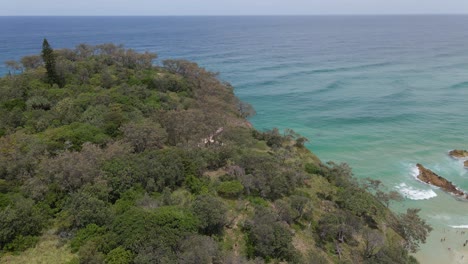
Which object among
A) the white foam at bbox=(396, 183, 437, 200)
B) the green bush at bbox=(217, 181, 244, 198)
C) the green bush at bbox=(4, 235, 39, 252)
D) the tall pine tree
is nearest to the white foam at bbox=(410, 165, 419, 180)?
the white foam at bbox=(396, 183, 437, 200)

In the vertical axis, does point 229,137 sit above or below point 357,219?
above

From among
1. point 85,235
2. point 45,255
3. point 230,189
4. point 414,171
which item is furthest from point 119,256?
point 414,171

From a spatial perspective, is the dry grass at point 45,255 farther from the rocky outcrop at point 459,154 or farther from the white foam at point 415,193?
the rocky outcrop at point 459,154

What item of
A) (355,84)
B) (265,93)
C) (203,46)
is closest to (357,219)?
(265,93)

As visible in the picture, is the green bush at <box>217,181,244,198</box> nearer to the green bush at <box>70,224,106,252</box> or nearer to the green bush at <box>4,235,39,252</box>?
the green bush at <box>70,224,106,252</box>

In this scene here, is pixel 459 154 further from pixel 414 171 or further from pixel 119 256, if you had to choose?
pixel 119 256

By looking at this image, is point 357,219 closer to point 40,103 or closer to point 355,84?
point 40,103

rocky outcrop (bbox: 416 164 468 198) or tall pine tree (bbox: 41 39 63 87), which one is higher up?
tall pine tree (bbox: 41 39 63 87)
